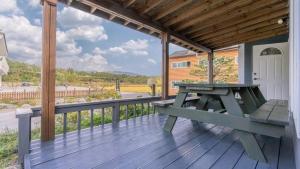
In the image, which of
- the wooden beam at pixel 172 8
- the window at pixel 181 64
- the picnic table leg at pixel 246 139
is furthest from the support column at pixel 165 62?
the window at pixel 181 64

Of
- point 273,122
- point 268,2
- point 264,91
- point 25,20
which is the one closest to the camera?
point 273,122

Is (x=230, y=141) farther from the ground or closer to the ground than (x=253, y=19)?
closer to the ground

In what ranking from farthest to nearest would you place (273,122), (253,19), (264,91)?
(264,91) < (253,19) < (273,122)

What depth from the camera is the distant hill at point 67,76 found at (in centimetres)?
239

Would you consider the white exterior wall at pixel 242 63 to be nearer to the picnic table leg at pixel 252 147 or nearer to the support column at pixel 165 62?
the support column at pixel 165 62

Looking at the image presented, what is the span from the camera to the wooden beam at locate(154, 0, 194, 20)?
10.9 ft

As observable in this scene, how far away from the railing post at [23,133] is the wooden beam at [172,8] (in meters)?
2.84

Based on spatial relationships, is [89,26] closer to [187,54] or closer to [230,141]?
[230,141]

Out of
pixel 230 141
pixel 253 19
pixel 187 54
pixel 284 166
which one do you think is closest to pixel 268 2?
pixel 253 19

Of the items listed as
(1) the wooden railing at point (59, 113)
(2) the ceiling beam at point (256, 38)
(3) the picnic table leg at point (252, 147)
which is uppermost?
(2) the ceiling beam at point (256, 38)

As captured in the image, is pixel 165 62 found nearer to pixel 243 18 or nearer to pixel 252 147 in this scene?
pixel 243 18

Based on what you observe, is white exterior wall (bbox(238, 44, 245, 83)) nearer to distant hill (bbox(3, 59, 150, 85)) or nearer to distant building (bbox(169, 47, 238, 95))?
distant hill (bbox(3, 59, 150, 85))

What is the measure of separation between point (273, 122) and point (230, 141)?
90 cm

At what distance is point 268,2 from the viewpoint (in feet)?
11.3
